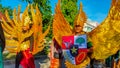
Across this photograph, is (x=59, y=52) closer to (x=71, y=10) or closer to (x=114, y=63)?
(x=114, y=63)

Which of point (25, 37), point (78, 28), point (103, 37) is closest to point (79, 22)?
point (78, 28)

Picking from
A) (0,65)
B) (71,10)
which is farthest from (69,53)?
(71,10)

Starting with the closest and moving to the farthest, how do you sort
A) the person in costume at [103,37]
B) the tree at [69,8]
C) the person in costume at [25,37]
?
the person in costume at [103,37], the person in costume at [25,37], the tree at [69,8]

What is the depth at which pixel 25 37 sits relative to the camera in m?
8.57

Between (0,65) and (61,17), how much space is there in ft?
13.7

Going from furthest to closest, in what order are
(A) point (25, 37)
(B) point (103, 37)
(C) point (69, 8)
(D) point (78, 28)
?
(C) point (69, 8), (A) point (25, 37), (B) point (103, 37), (D) point (78, 28)

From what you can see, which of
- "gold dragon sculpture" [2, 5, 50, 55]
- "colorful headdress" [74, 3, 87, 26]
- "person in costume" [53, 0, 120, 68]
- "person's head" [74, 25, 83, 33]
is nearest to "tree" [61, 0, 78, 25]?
"gold dragon sculpture" [2, 5, 50, 55]

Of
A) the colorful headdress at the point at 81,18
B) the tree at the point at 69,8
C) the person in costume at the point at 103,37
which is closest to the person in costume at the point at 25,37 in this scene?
the person in costume at the point at 103,37

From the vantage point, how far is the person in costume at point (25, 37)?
27.9ft

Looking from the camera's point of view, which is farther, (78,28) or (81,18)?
(81,18)

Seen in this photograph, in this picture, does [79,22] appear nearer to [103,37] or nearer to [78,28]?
[78,28]

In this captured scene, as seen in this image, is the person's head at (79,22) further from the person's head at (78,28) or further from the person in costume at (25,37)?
the person in costume at (25,37)

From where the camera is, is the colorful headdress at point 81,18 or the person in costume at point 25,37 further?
the person in costume at point 25,37

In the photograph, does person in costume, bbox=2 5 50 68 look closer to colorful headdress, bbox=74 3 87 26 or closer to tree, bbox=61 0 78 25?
colorful headdress, bbox=74 3 87 26
